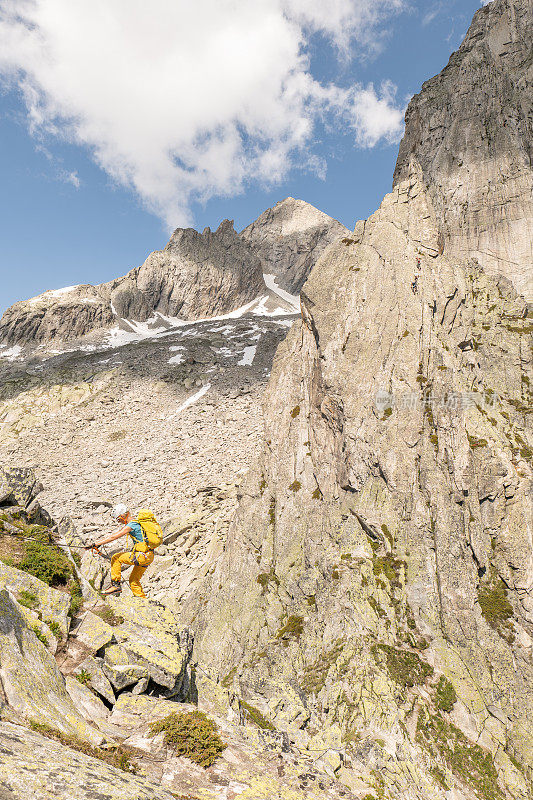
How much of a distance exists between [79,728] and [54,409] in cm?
8662

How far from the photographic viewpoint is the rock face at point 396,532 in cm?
1942

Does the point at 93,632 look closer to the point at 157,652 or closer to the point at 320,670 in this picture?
the point at 157,652

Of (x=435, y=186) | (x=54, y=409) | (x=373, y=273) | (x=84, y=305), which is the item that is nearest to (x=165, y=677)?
(x=373, y=273)

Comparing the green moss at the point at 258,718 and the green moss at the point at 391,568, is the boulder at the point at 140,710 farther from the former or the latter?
the green moss at the point at 391,568

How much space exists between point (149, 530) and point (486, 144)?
4552cm

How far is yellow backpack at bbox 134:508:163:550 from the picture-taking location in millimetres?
12195

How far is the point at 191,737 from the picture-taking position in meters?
8.21

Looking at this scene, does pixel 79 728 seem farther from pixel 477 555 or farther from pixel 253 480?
pixel 253 480

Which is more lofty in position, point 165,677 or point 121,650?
point 121,650

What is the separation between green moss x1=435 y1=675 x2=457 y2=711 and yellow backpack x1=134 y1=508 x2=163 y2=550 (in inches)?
707

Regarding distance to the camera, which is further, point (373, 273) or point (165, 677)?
point (373, 273)

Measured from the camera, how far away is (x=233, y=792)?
7.17 metres

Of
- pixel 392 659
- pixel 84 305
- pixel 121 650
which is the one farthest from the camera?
pixel 84 305

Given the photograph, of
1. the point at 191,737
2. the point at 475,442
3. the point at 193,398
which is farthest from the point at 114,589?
the point at 193,398
